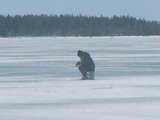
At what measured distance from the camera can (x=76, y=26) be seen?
112m

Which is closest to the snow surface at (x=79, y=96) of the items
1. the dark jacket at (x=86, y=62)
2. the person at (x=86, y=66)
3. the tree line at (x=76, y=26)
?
the person at (x=86, y=66)

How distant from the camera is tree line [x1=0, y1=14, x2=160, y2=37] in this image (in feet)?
354

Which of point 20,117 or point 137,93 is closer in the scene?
point 20,117

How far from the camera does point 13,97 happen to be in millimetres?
11422

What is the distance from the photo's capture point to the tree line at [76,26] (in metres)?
108

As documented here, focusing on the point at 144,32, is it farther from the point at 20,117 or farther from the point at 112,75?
the point at 20,117

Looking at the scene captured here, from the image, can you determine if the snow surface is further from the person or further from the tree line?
the tree line

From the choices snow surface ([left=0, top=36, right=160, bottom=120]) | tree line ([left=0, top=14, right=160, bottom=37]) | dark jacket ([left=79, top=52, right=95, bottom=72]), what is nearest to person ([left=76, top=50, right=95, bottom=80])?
dark jacket ([left=79, top=52, right=95, bottom=72])

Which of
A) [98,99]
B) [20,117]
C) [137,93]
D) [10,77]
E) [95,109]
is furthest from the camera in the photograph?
[10,77]

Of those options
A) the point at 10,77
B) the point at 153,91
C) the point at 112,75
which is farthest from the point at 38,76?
the point at 153,91

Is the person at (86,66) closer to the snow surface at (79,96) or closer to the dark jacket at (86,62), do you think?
the dark jacket at (86,62)

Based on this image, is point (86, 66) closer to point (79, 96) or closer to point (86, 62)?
point (86, 62)

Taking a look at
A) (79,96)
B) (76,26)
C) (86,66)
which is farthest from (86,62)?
(76,26)

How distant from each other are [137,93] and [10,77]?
5373 mm
